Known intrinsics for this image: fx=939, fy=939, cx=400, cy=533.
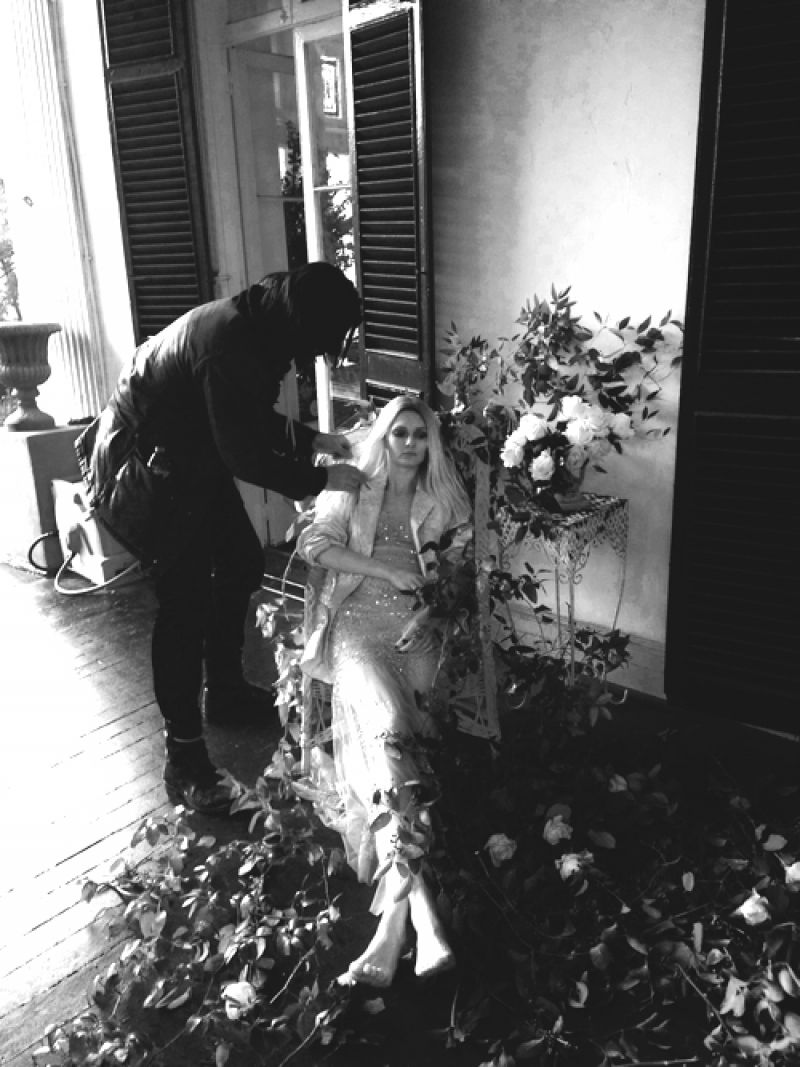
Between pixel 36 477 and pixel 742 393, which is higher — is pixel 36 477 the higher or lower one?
the lower one

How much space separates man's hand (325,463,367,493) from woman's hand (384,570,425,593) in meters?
0.24

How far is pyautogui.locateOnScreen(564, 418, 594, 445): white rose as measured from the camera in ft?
8.05

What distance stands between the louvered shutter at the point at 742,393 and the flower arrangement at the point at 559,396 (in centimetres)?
22

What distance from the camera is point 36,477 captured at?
428 centimetres

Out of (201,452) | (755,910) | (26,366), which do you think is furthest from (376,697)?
(26,366)

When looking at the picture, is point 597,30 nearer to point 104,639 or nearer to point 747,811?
point 747,811

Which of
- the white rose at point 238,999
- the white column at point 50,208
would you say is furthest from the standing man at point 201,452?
the white column at point 50,208

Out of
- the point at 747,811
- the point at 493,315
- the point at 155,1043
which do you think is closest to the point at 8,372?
the point at 493,315

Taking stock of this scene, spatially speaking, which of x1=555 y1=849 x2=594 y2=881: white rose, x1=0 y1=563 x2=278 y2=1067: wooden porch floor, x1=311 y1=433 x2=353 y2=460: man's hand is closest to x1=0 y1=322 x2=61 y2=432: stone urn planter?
x1=0 y1=563 x2=278 y2=1067: wooden porch floor

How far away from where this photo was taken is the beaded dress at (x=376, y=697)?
208cm

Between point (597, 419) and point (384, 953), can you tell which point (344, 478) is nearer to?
point (597, 419)

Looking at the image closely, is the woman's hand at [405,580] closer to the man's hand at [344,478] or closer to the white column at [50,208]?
the man's hand at [344,478]

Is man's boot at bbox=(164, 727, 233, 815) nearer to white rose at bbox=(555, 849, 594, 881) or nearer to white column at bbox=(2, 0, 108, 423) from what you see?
white rose at bbox=(555, 849, 594, 881)

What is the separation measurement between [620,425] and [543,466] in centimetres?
26
